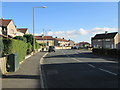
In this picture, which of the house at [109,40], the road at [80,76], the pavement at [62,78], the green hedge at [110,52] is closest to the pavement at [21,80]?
the pavement at [62,78]

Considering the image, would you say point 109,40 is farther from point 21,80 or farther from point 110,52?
point 21,80

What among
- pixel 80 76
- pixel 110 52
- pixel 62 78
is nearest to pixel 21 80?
pixel 62 78

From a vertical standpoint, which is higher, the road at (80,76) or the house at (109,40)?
the house at (109,40)

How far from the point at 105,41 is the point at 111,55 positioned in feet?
216

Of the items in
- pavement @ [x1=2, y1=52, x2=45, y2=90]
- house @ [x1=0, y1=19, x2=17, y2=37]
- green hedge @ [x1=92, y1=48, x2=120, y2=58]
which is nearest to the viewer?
pavement @ [x1=2, y1=52, x2=45, y2=90]

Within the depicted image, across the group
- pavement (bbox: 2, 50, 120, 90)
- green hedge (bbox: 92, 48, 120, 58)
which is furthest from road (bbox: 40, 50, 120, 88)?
green hedge (bbox: 92, 48, 120, 58)

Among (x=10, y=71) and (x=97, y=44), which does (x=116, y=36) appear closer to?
(x=97, y=44)

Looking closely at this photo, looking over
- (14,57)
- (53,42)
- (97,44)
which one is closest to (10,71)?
(14,57)

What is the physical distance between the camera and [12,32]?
196 ft

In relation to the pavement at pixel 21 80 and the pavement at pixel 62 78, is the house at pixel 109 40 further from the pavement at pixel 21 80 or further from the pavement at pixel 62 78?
the pavement at pixel 21 80

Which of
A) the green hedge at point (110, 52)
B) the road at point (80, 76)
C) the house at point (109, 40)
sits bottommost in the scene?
the road at point (80, 76)

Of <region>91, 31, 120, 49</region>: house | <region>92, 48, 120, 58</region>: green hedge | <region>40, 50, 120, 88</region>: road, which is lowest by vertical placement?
<region>40, 50, 120, 88</region>: road

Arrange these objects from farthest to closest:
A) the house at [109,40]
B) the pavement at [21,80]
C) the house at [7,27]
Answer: the house at [109,40]
the house at [7,27]
the pavement at [21,80]

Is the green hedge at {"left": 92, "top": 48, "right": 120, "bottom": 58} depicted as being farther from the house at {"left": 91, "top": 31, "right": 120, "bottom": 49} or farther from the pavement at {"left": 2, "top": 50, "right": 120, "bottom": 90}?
the house at {"left": 91, "top": 31, "right": 120, "bottom": 49}
